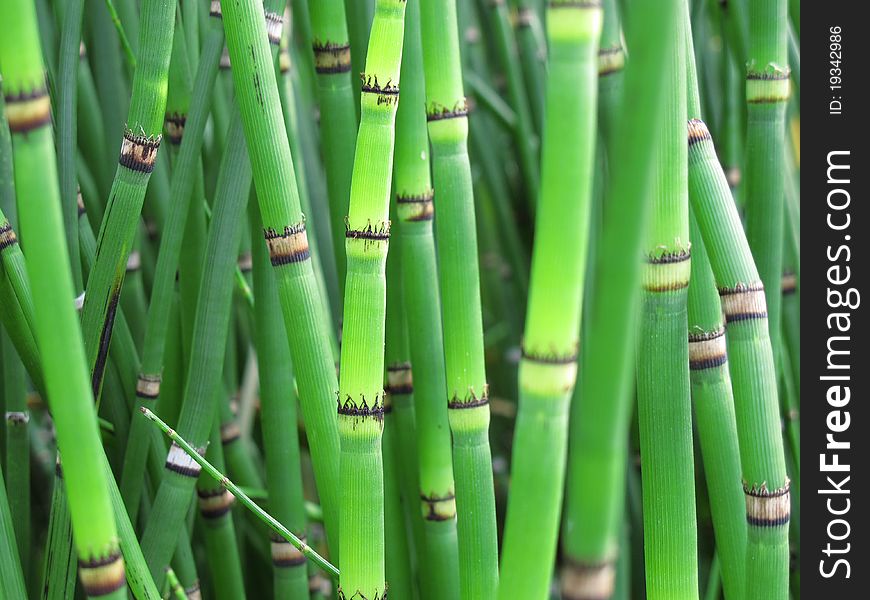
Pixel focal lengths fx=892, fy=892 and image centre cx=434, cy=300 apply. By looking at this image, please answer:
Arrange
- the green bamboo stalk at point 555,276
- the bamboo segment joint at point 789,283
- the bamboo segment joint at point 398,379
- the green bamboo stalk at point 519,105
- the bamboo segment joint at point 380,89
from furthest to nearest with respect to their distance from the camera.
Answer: the green bamboo stalk at point 519,105, the bamboo segment joint at point 789,283, the bamboo segment joint at point 398,379, the bamboo segment joint at point 380,89, the green bamboo stalk at point 555,276

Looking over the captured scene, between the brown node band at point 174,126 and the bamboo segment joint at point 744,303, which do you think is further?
the brown node band at point 174,126

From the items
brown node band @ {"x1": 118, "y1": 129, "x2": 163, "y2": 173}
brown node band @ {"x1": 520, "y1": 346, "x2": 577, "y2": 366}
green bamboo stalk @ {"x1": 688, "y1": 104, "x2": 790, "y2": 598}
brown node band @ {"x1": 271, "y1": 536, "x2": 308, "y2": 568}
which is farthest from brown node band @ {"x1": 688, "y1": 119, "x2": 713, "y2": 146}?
brown node band @ {"x1": 271, "y1": 536, "x2": 308, "y2": 568}

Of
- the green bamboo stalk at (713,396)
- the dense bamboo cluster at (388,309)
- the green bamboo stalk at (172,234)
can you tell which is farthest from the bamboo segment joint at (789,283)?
the green bamboo stalk at (172,234)

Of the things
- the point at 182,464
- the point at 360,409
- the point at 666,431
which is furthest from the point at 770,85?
the point at 182,464

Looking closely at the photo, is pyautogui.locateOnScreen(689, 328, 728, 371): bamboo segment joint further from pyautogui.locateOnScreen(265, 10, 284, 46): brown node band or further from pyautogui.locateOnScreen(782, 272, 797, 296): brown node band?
pyautogui.locateOnScreen(782, 272, 797, 296): brown node band

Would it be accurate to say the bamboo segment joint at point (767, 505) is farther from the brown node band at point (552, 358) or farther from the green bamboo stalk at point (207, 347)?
the green bamboo stalk at point (207, 347)
